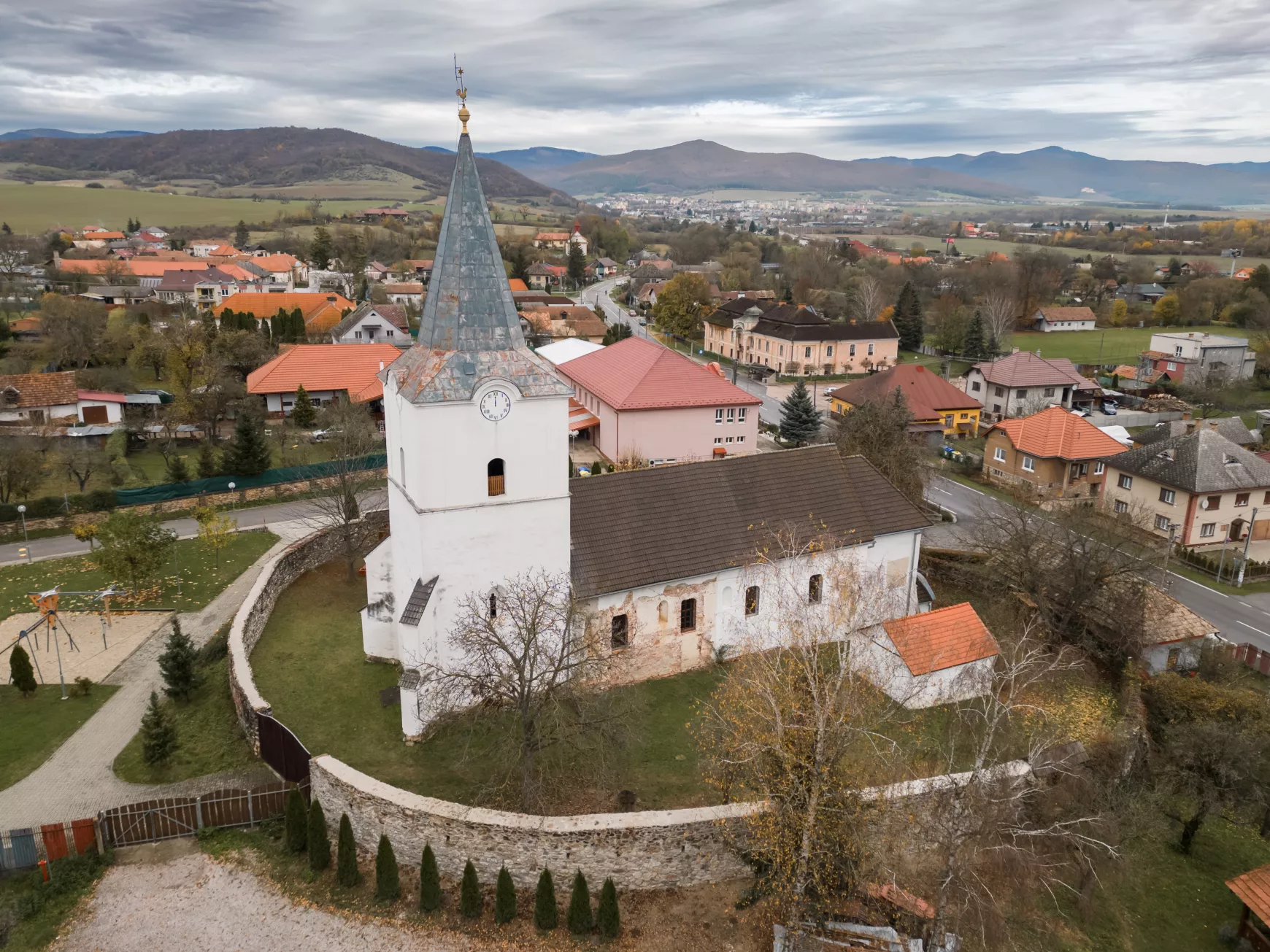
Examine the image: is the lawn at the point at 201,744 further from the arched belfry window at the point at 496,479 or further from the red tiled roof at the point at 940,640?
the red tiled roof at the point at 940,640

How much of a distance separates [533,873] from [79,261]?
129m

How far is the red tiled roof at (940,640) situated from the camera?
84.4ft

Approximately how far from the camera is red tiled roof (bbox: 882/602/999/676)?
2572 centimetres

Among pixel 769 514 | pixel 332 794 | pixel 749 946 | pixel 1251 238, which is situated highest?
pixel 1251 238

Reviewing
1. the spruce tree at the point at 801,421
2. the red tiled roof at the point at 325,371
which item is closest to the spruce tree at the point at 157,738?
the red tiled roof at the point at 325,371

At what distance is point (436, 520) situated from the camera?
22.6 metres

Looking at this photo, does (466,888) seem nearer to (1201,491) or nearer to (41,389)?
(1201,491)

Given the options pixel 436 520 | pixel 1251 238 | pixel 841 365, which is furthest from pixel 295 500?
pixel 1251 238

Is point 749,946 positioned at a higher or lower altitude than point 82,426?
lower

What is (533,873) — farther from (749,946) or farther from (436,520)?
(436,520)

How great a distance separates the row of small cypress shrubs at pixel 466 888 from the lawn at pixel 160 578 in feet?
55.9

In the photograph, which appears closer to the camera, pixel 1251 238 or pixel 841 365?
pixel 841 365

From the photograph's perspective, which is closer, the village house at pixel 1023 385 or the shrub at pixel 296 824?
the shrub at pixel 296 824

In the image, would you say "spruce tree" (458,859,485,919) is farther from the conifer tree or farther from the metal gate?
the metal gate
